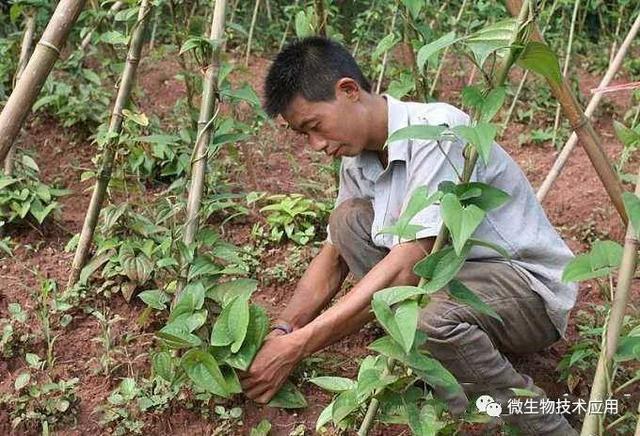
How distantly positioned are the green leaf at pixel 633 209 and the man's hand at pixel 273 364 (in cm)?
91

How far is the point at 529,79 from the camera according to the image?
15.4 feet

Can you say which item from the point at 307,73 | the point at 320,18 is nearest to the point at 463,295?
the point at 307,73

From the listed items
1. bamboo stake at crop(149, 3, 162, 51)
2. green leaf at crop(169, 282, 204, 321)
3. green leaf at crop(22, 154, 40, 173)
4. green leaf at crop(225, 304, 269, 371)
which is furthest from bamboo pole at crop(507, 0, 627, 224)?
bamboo stake at crop(149, 3, 162, 51)

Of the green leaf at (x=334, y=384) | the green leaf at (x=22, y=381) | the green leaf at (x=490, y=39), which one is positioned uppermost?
the green leaf at (x=490, y=39)

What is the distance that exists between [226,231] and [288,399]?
1.04 m

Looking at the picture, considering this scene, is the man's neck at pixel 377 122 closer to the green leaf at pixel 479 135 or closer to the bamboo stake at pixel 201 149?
the bamboo stake at pixel 201 149

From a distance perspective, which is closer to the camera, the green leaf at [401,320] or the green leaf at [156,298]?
the green leaf at [401,320]

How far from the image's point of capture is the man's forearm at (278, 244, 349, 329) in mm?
2357

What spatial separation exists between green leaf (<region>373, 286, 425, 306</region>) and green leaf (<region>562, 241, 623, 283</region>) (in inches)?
10.7

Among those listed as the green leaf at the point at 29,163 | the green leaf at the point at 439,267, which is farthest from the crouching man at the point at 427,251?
the green leaf at the point at 29,163

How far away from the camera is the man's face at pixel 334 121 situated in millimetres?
2064

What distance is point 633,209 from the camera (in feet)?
4.54

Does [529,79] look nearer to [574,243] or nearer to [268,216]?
[574,243]

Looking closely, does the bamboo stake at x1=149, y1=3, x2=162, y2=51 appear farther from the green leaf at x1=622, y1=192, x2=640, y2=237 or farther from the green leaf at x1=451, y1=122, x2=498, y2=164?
the green leaf at x1=622, y1=192, x2=640, y2=237
